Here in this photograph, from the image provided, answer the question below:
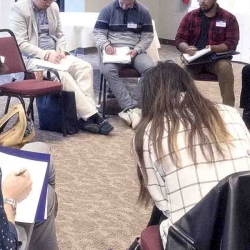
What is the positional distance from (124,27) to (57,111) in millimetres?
1146

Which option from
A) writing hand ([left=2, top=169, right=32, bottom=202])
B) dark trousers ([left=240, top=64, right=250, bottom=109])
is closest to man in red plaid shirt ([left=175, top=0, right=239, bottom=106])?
dark trousers ([left=240, top=64, right=250, bottom=109])

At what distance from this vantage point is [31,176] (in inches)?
62.8

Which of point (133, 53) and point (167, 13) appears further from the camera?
point (167, 13)

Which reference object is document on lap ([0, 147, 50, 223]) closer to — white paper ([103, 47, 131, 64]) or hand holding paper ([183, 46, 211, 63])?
white paper ([103, 47, 131, 64])

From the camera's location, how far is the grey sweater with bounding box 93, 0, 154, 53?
464cm

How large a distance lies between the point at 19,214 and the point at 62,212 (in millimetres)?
1340

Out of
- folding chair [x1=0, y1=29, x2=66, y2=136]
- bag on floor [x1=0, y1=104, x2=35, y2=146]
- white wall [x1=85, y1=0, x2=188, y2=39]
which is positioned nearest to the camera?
bag on floor [x1=0, y1=104, x2=35, y2=146]

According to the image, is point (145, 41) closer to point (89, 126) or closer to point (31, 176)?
point (89, 126)

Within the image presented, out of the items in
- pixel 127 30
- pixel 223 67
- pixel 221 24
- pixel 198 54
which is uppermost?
pixel 221 24

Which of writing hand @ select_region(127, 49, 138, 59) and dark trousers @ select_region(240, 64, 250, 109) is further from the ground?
writing hand @ select_region(127, 49, 138, 59)

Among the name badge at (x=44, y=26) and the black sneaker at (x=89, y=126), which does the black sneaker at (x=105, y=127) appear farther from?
the name badge at (x=44, y=26)

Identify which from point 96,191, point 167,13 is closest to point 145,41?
point 96,191

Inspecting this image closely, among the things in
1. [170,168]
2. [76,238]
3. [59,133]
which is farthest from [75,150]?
[170,168]

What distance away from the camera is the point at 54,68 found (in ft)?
13.3
